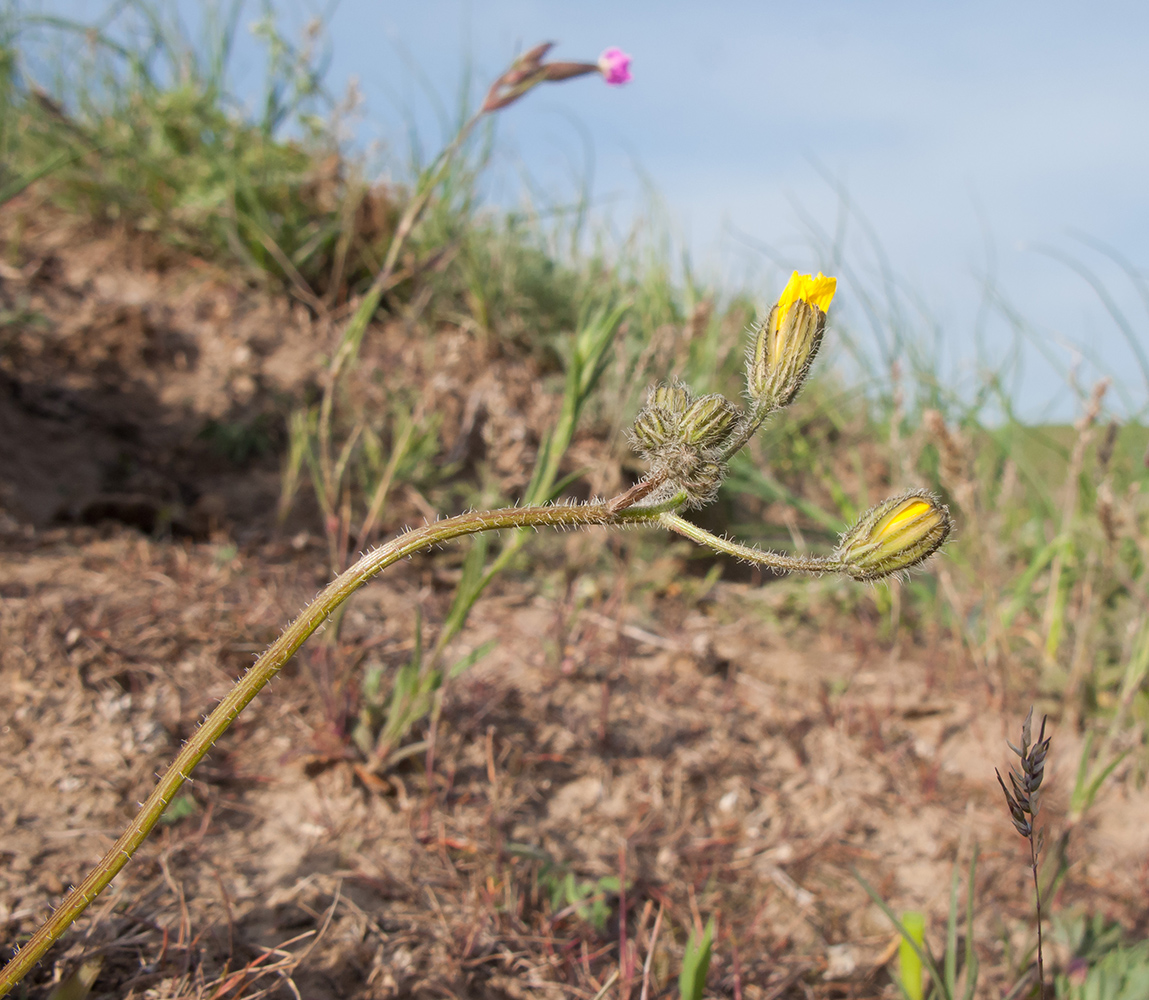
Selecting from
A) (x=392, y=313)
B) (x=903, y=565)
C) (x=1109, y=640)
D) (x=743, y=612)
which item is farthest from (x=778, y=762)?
(x=392, y=313)

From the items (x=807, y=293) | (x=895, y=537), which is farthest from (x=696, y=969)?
(x=807, y=293)

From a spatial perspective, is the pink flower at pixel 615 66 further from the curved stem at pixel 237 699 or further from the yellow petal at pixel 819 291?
the curved stem at pixel 237 699

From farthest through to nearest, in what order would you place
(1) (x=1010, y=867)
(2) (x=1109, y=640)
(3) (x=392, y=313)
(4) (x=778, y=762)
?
A: (3) (x=392, y=313)
(2) (x=1109, y=640)
(4) (x=778, y=762)
(1) (x=1010, y=867)

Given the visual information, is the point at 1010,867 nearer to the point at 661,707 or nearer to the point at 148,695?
the point at 661,707

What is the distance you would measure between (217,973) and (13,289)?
8.27 feet

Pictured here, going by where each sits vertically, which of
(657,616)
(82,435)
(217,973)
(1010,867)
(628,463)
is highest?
(628,463)

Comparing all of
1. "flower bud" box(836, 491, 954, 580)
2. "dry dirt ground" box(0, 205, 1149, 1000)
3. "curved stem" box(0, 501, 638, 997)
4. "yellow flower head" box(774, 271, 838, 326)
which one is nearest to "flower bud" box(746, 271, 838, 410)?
"yellow flower head" box(774, 271, 838, 326)

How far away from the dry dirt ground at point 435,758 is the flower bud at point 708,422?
95cm

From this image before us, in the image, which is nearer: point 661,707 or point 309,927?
point 309,927

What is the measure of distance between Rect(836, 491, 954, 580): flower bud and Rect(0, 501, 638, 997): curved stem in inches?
13.8

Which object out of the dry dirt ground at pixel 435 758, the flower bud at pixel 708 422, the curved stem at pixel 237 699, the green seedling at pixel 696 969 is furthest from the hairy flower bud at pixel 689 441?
the dry dirt ground at pixel 435 758

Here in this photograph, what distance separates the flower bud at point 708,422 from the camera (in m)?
0.90

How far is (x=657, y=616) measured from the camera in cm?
268

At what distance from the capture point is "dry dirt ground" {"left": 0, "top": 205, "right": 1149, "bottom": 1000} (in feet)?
4.69
